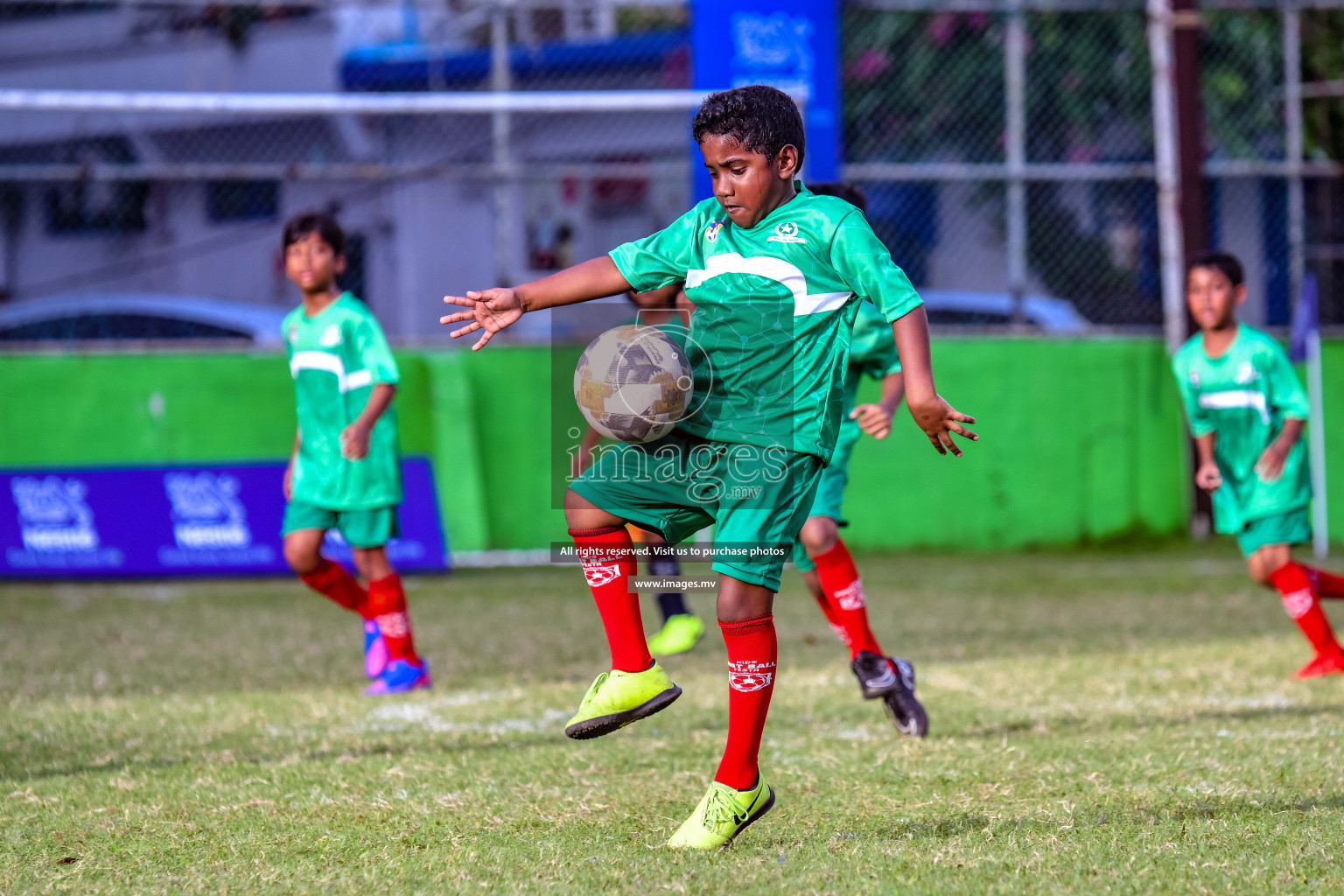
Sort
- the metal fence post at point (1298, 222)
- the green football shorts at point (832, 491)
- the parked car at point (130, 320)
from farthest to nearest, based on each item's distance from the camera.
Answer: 1. the parked car at point (130, 320)
2. the metal fence post at point (1298, 222)
3. the green football shorts at point (832, 491)

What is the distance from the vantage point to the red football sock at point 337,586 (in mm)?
5699

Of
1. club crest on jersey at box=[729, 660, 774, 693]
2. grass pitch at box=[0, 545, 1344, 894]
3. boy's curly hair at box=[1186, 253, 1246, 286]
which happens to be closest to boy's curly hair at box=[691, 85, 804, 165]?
club crest on jersey at box=[729, 660, 774, 693]

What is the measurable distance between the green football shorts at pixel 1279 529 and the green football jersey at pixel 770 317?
2974mm

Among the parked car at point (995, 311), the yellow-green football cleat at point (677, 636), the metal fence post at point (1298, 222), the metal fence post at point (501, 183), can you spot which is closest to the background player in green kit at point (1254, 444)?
the yellow-green football cleat at point (677, 636)

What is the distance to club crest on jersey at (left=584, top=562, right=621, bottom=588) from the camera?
138 inches

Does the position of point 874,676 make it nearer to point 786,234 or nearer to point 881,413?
point 881,413

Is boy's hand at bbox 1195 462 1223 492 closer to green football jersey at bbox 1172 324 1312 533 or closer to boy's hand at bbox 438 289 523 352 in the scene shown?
green football jersey at bbox 1172 324 1312 533

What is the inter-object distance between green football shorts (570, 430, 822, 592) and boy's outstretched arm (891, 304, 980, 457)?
363 mm

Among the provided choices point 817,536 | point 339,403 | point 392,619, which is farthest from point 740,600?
point 339,403

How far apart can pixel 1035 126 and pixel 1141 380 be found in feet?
7.36

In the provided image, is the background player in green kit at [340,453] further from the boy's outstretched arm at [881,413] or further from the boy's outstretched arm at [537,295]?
the boy's outstretched arm at [537,295]

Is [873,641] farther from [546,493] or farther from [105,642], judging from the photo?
[546,493]

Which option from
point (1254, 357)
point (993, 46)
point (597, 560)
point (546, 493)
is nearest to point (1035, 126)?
point (993, 46)

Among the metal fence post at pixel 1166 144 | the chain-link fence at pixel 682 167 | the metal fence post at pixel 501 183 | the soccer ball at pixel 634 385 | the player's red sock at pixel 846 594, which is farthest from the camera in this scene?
the chain-link fence at pixel 682 167
